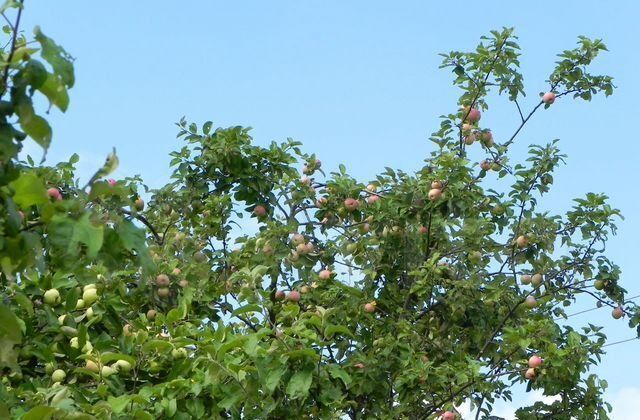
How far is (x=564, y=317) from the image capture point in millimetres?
8422

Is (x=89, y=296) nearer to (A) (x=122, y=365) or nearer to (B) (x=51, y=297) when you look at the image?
(B) (x=51, y=297)

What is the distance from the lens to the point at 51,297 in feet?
18.6

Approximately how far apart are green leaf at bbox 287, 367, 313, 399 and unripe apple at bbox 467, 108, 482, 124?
157 inches

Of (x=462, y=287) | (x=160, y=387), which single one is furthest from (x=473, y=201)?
(x=160, y=387)

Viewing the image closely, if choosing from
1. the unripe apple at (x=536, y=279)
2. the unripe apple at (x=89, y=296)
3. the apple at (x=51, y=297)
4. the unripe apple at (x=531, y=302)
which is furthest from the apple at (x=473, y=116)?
the apple at (x=51, y=297)

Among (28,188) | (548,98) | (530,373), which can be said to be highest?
(548,98)

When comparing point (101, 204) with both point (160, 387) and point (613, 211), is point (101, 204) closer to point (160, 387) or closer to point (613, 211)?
point (160, 387)

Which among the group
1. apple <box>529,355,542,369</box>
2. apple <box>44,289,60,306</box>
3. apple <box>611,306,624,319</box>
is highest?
apple <box>611,306,624,319</box>

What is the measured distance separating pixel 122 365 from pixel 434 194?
10.4 ft

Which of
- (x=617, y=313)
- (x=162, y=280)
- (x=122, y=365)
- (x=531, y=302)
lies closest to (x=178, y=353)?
(x=122, y=365)

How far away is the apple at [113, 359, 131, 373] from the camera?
5.31m

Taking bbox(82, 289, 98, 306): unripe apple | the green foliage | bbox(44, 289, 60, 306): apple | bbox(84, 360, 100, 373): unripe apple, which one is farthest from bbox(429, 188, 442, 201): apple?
bbox(84, 360, 100, 373): unripe apple

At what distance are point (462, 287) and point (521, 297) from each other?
1.69ft

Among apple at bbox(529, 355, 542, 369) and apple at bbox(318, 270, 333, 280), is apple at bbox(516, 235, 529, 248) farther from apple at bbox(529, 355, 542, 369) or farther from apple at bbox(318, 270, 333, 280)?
apple at bbox(318, 270, 333, 280)
